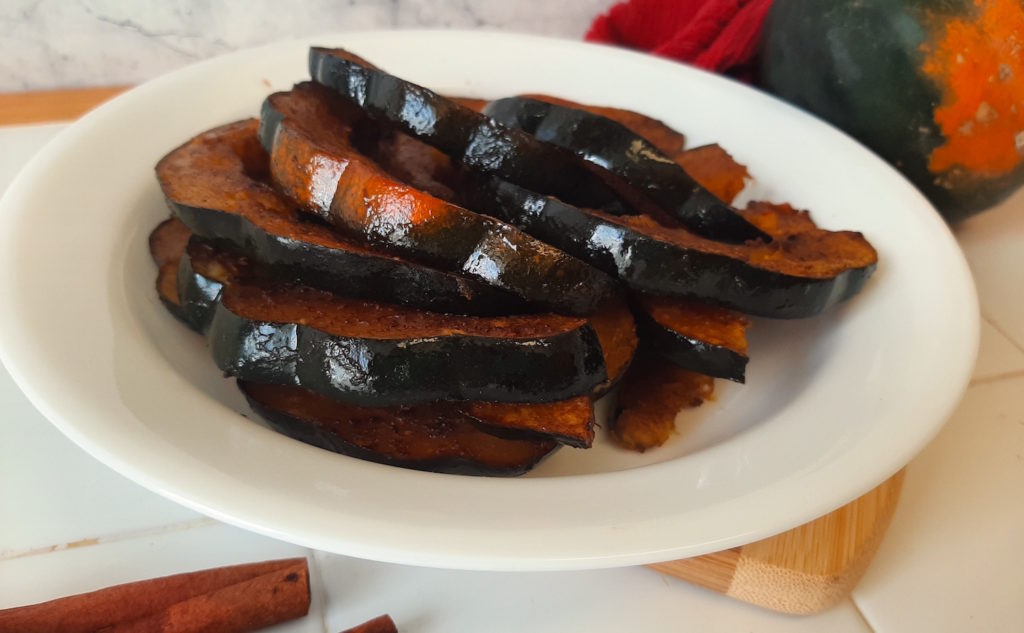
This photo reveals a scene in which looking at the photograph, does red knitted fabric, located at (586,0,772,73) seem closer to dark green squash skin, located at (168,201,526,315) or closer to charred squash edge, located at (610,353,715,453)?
charred squash edge, located at (610,353,715,453)

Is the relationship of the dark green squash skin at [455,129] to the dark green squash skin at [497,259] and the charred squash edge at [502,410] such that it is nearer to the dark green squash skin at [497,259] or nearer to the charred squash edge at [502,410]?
the dark green squash skin at [497,259]

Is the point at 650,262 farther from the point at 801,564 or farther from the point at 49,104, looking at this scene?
the point at 49,104

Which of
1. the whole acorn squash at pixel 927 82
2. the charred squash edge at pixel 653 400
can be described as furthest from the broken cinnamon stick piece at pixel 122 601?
the whole acorn squash at pixel 927 82

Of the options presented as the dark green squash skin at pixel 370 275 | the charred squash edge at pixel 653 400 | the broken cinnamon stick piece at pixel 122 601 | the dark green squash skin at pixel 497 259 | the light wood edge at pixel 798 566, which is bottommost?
the broken cinnamon stick piece at pixel 122 601

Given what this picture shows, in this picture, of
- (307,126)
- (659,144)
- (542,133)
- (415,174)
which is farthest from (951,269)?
(307,126)

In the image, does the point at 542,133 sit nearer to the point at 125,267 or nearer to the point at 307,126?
the point at 307,126

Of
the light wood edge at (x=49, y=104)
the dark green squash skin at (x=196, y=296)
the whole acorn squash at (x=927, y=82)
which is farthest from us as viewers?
the light wood edge at (x=49, y=104)
